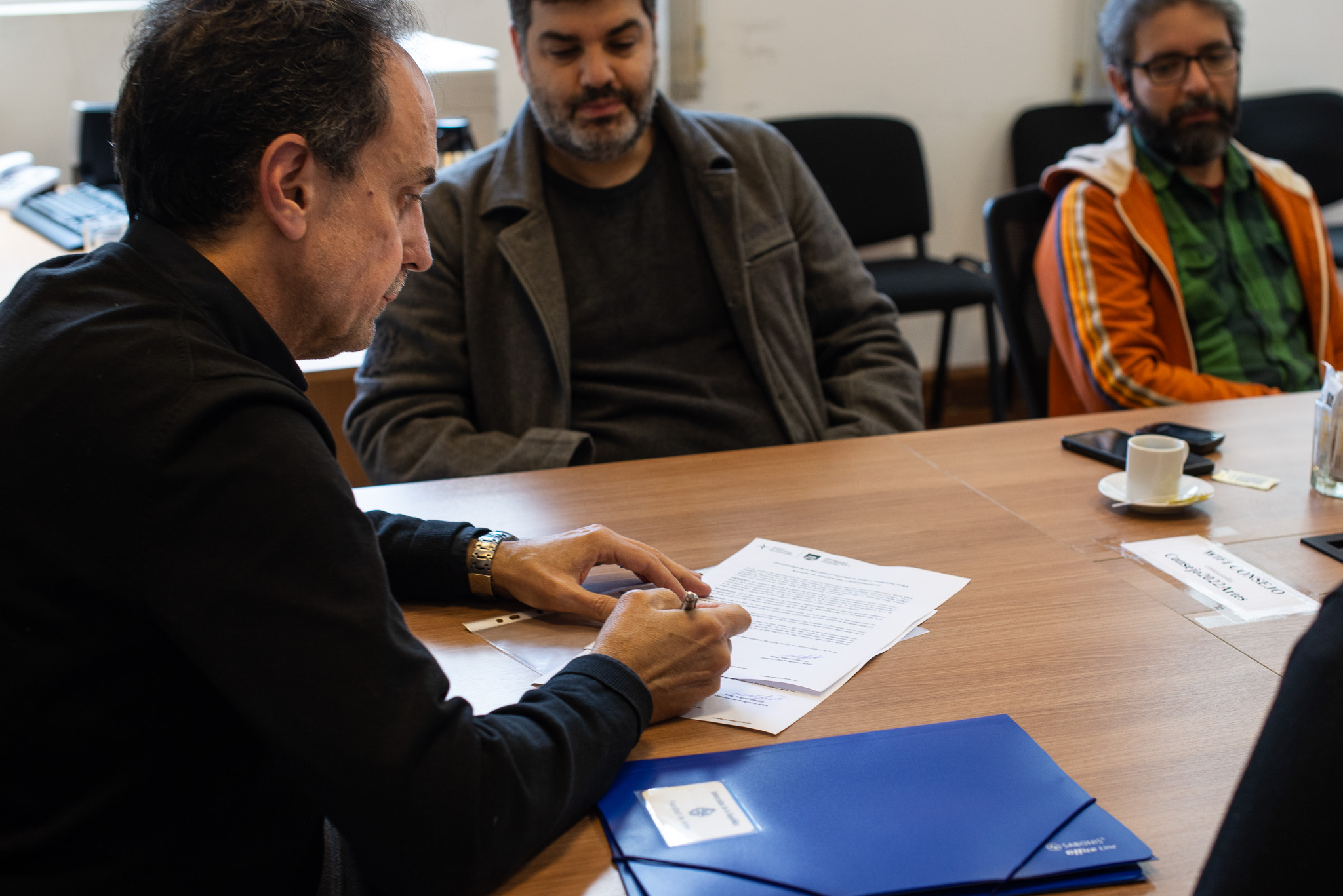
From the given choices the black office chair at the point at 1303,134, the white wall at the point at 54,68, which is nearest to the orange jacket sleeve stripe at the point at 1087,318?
the black office chair at the point at 1303,134

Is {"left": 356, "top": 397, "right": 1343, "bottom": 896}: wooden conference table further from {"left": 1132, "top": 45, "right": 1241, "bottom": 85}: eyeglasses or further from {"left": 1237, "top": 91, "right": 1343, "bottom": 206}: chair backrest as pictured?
{"left": 1237, "top": 91, "right": 1343, "bottom": 206}: chair backrest

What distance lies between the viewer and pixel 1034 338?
84.0 inches

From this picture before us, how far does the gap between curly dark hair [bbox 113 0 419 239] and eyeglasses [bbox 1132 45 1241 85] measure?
6.34 ft

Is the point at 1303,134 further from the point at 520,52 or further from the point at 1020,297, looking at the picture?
the point at 520,52

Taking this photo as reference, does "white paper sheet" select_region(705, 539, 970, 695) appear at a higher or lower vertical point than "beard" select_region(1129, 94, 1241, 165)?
lower

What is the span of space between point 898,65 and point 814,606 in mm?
3045

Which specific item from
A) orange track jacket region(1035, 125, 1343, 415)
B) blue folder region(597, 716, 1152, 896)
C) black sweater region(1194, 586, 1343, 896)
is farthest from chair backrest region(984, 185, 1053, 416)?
black sweater region(1194, 586, 1343, 896)

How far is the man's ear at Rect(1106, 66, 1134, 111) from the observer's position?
2.35 metres

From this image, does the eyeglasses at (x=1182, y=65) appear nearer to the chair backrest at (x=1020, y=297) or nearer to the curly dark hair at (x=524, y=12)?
the chair backrest at (x=1020, y=297)

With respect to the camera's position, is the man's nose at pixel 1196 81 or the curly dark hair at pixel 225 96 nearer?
the curly dark hair at pixel 225 96

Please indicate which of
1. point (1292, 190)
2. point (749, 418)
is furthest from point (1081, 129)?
point (749, 418)

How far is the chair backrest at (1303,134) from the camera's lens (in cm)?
381

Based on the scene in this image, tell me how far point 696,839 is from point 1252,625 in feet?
1.97

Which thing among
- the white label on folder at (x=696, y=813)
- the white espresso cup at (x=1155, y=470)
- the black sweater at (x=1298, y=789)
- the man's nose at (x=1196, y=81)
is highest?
the man's nose at (x=1196, y=81)
